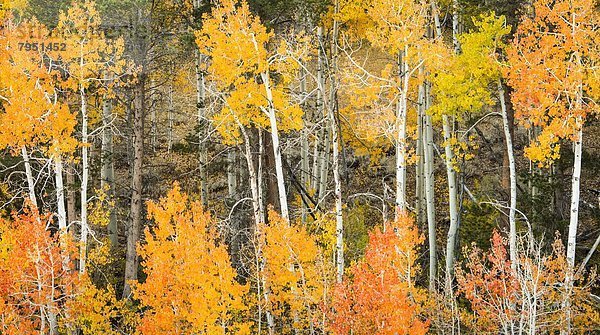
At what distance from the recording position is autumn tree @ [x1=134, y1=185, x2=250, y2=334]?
676 inches

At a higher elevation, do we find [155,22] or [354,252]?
[155,22]

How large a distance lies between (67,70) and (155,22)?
2833 mm

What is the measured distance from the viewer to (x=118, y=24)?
1842 centimetres

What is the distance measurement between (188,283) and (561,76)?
1103 cm

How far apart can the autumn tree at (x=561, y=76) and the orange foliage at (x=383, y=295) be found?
11.7 ft

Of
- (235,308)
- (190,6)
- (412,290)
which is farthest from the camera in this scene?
(190,6)

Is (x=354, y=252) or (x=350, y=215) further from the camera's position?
(x=350, y=215)

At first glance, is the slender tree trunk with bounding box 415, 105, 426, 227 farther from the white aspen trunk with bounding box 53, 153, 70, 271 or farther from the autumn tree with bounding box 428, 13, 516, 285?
the white aspen trunk with bounding box 53, 153, 70, 271

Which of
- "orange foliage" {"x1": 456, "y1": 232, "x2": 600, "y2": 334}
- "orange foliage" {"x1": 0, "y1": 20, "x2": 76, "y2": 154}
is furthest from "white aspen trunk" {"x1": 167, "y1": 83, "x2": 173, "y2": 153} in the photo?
"orange foliage" {"x1": 456, "y1": 232, "x2": 600, "y2": 334}

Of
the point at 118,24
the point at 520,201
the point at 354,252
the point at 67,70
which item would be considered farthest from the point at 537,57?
the point at 67,70

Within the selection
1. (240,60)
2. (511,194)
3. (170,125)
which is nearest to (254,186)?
(240,60)

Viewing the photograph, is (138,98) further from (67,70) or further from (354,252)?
(354,252)

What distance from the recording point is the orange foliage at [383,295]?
15367 mm

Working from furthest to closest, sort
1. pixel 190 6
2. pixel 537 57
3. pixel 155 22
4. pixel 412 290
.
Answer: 1. pixel 190 6
2. pixel 155 22
3. pixel 412 290
4. pixel 537 57
